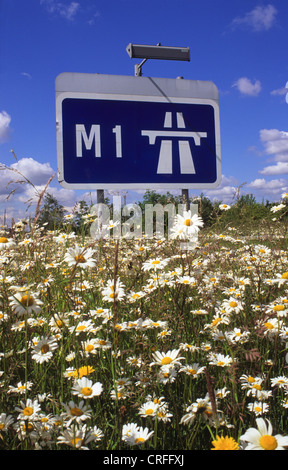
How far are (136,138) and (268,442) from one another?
106 inches

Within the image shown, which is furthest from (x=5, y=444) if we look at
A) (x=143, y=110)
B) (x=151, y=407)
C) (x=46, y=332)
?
(x=143, y=110)

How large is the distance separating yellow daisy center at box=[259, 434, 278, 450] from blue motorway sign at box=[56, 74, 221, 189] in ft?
8.09

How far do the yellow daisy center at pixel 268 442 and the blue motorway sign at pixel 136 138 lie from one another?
2.47m

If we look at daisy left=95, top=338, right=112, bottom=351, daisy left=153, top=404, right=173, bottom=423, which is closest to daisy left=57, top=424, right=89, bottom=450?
daisy left=153, top=404, right=173, bottom=423

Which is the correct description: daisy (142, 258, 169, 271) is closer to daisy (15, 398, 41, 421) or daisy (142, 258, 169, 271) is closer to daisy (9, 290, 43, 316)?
daisy (9, 290, 43, 316)

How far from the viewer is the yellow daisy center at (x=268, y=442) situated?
29.4 inches

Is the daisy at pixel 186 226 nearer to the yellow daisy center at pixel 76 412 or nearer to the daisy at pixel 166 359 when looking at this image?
the daisy at pixel 166 359

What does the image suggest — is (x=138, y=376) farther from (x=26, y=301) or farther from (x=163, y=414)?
(x=26, y=301)

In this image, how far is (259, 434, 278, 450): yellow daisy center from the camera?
747mm

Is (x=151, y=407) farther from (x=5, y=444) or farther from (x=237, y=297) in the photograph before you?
(x=237, y=297)

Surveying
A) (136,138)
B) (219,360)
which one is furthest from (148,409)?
(136,138)

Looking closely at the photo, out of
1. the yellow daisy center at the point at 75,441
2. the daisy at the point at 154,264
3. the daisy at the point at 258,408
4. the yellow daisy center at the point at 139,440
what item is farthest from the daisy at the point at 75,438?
the daisy at the point at 154,264

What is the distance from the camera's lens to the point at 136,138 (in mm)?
3080

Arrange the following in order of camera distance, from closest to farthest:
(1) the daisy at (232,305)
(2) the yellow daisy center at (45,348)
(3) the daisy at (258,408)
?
1. (3) the daisy at (258,408)
2. (2) the yellow daisy center at (45,348)
3. (1) the daisy at (232,305)
